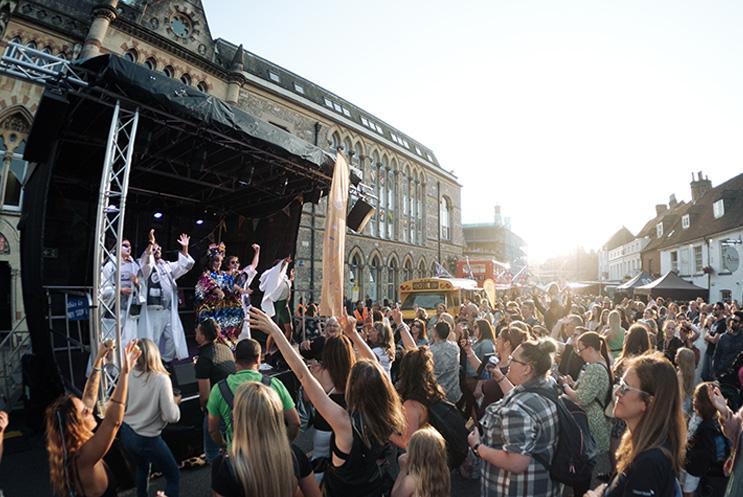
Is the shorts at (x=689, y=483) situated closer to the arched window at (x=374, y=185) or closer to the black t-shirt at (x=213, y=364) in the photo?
the black t-shirt at (x=213, y=364)

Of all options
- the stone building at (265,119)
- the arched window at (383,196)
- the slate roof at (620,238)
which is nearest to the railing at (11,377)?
the stone building at (265,119)

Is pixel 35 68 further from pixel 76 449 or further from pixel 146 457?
pixel 76 449

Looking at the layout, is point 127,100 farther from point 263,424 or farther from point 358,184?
point 263,424

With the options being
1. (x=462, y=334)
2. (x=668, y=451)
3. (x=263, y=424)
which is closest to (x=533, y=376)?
(x=668, y=451)

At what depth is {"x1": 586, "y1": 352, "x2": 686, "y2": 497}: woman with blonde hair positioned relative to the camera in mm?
1982

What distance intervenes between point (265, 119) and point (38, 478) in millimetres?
16930

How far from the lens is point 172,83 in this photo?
6.35 metres

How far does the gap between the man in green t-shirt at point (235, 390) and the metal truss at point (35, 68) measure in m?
4.74

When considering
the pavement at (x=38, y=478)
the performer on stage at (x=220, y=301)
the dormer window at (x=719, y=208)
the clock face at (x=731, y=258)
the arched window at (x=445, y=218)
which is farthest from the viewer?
the arched window at (x=445, y=218)

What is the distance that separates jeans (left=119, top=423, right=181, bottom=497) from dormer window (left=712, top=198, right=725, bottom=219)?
109 feet

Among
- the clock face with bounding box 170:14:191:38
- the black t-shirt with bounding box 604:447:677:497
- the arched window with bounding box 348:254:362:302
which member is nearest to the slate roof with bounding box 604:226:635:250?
the arched window with bounding box 348:254:362:302

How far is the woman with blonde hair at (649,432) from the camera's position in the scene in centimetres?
198

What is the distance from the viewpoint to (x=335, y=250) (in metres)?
6.61

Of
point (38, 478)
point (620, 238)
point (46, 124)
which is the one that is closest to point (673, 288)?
point (38, 478)
